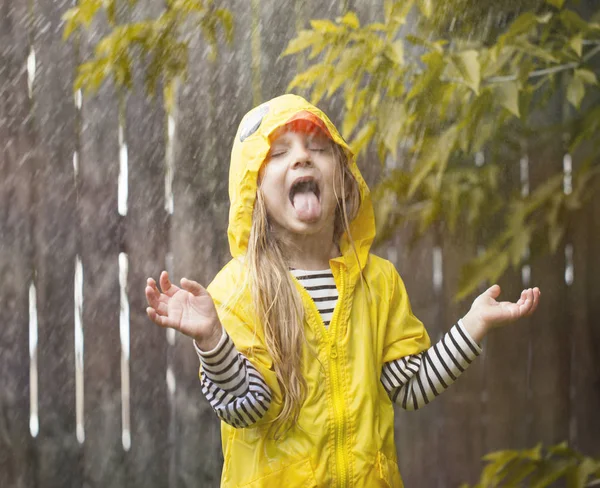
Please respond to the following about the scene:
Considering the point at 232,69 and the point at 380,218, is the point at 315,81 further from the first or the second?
the point at 380,218

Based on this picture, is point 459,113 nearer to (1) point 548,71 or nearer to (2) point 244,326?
(1) point 548,71

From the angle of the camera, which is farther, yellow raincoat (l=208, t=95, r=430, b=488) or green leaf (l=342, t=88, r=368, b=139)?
green leaf (l=342, t=88, r=368, b=139)

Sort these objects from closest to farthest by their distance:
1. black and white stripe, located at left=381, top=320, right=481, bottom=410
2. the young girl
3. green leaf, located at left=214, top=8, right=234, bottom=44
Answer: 1. the young girl
2. black and white stripe, located at left=381, top=320, right=481, bottom=410
3. green leaf, located at left=214, top=8, right=234, bottom=44

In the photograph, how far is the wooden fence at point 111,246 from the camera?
164 cm

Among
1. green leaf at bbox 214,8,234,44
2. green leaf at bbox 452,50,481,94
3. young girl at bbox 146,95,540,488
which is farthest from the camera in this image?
green leaf at bbox 214,8,234,44

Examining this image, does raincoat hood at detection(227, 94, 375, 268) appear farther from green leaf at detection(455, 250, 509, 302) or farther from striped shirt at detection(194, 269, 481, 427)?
green leaf at detection(455, 250, 509, 302)

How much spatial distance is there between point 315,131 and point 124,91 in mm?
663

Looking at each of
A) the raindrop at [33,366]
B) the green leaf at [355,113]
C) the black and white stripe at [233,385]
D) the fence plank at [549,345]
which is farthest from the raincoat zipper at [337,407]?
the fence plank at [549,345]

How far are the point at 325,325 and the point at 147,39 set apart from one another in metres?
0.87

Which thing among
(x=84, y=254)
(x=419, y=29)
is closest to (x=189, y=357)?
(x=84, y=254)

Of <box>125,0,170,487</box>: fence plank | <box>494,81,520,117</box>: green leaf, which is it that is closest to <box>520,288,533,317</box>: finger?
<box>494,81,520,117</box>: green leaf

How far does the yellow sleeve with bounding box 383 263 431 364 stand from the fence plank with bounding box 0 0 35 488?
2.73 ft

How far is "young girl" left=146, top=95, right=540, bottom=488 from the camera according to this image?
1.08m

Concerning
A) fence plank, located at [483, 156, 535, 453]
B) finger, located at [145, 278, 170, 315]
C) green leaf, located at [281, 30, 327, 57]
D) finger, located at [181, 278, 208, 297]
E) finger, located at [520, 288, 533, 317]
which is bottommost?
fence plank, located at [483, 156, 535, 453]
